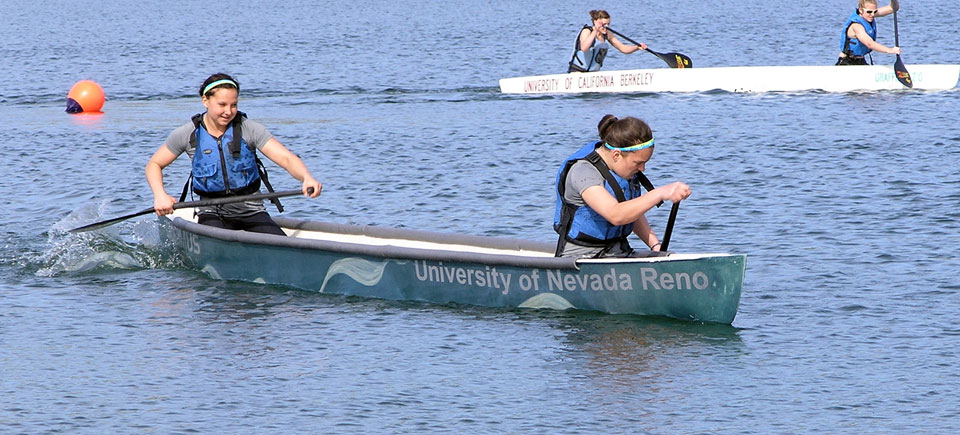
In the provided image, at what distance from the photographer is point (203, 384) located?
820 centimetres

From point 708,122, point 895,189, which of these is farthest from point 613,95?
point 895,189

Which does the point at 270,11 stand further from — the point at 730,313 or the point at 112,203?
the point at 730,313

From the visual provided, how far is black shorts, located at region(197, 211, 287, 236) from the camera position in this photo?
10758 millimetres

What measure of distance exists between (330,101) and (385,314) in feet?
51.1

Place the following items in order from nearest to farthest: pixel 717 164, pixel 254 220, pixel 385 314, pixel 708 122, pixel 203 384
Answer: pixel 203 384 < pixel 385 314 < pixel 254 220 < pixel 717 164 < pixel 708 122

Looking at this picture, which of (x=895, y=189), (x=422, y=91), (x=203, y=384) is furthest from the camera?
(x=422, y=91)

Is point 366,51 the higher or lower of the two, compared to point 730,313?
higher

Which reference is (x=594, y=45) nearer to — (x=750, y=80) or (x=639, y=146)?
(x=750, y=80)

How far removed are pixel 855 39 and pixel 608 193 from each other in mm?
14069

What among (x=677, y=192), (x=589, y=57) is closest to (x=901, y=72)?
(x=589, y=57)

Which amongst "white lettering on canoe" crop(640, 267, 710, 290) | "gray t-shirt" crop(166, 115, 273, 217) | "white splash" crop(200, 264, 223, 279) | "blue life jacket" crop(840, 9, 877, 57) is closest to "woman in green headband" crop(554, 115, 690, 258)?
"white lettering on canoe" crop(640, 267, 710, 290)

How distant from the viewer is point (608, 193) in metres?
8.65

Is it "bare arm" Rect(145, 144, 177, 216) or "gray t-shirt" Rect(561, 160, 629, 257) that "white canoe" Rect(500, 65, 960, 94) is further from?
"bare arm" Rect(145, 144, 177, 216)

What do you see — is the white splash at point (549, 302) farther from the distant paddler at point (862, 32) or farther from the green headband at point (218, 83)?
the distant paddler at point (862, 32)
